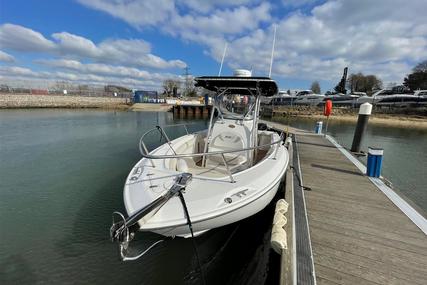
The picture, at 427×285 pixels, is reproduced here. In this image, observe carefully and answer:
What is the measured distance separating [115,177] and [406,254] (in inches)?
284

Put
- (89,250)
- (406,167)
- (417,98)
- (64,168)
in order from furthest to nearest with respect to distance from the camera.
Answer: (417,98) < (406,167) < (64,168) < (89,250)

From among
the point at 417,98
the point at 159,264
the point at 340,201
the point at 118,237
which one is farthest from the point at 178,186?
the point at 417,98

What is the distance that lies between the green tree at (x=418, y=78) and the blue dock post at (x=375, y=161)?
60.2m

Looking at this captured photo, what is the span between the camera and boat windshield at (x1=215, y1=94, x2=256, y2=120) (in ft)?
18.6

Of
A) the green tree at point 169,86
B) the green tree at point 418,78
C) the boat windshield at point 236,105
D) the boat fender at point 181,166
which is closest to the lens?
the boat fender at point 181,166

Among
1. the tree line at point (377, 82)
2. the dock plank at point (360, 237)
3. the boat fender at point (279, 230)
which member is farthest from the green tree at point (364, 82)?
the boat fender at point (279, 230)

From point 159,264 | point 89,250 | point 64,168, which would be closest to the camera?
point 159,264

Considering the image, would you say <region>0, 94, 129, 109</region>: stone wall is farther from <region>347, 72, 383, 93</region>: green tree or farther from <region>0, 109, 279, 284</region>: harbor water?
<region>347, 72, 383, 93</region>: green tree

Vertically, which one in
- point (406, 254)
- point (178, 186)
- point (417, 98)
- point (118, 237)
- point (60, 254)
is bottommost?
point (60, 254)

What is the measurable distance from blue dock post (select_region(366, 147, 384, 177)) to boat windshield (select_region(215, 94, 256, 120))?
3122mm

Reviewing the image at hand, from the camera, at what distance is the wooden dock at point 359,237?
2422 mm

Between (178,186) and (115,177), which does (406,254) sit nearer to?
(178,186)

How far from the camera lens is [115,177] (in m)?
7.18

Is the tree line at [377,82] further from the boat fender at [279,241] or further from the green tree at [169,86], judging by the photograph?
the boat fender at [279,241]
